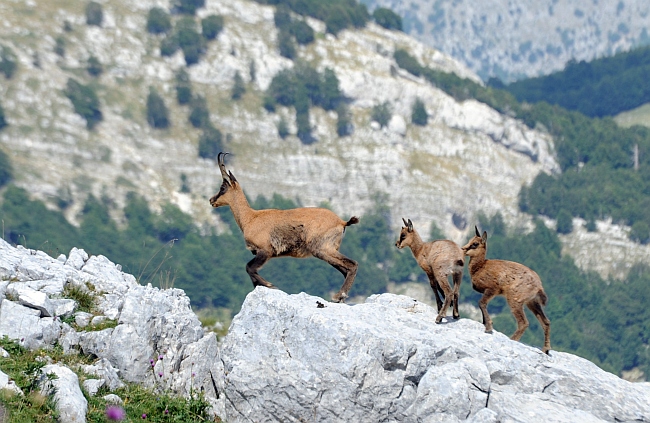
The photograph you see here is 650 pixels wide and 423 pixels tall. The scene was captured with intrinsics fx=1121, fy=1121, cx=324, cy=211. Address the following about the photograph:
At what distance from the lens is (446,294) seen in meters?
23.9

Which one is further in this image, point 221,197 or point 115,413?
point 221,197

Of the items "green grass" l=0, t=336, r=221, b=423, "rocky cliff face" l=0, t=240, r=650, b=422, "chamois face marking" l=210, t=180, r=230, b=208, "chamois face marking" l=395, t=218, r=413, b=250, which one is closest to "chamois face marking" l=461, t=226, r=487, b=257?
"chamois face marking" l=395, t=218, r=413, b=250

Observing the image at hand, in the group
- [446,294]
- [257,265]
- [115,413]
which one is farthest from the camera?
[257,265]

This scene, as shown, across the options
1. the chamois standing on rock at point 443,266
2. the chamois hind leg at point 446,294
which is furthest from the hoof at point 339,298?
the chamois hind leg at point 446,294

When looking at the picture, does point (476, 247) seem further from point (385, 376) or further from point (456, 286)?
point (385, 376)

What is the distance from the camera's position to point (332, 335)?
2108 cm

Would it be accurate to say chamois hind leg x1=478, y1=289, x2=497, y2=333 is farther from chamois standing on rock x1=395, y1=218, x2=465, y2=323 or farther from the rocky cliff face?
chamois standing on rock x1=395, y1=218, x2=465, y2=323

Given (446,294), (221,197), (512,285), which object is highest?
(512,285)

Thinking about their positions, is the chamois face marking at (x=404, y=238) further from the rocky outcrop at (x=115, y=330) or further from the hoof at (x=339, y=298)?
→ the rocky outcrop at (x=115, y=330)

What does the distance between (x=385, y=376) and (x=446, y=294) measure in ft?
12.6

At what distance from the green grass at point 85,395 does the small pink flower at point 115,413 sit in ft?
0.28

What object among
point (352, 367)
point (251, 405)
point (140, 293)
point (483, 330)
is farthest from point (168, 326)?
point (483, 330)

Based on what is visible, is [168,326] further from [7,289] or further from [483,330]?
[483,330]

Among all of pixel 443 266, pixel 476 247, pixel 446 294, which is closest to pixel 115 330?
pixel 446 294
